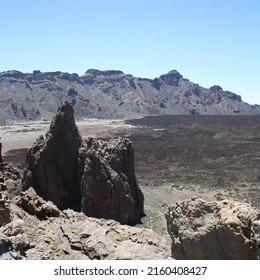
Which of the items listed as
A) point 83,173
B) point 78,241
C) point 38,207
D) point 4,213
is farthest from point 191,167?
point 78,241

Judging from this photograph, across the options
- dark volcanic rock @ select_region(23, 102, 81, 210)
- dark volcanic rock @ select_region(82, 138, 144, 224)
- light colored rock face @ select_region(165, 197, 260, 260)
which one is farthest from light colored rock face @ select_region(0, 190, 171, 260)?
dark volcanic rock @ select_region(23, 102, 81, 210)

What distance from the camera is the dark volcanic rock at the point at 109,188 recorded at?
30625 mm

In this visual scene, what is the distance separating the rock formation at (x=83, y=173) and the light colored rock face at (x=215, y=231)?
20735 millimetres

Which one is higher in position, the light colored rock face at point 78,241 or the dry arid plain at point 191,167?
the light colored rock face at point 78,241

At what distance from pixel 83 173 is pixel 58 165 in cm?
278

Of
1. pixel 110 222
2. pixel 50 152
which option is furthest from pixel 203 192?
pixel 110 222

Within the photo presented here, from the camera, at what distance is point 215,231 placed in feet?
31.4

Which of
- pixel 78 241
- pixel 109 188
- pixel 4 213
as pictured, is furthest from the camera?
pixel 109 188

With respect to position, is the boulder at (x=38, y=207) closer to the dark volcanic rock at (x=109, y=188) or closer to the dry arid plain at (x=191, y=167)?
the dark volcanic rock at (x=109, y=188)

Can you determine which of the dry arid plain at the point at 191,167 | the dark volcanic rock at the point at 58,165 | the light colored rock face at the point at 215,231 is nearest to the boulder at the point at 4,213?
the light colored rock face at the point at 215,231

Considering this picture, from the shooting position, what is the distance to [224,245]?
9.56 meters

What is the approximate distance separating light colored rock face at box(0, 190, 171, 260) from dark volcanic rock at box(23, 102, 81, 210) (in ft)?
58.6

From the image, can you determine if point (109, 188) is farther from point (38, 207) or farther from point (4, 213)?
point (4, 213)

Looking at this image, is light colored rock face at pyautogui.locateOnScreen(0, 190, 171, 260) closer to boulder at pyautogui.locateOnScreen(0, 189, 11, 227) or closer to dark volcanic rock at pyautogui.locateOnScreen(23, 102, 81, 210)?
boulder at pyautogui.locateOnScreen(0, 189, 11, 227)
